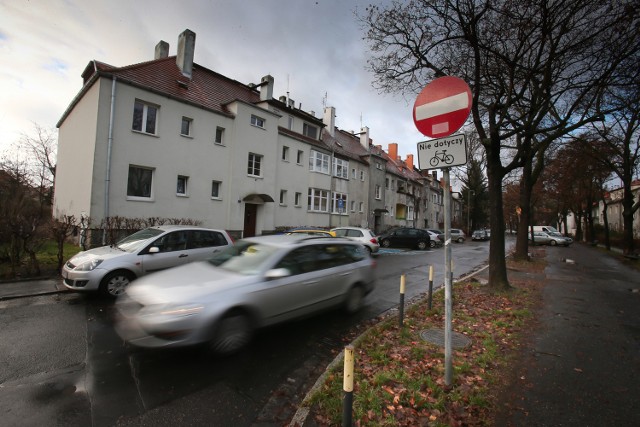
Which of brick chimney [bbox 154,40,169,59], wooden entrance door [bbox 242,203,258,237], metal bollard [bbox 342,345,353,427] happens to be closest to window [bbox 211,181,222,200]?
wooden entrance door [bbox 242,203,258,237]

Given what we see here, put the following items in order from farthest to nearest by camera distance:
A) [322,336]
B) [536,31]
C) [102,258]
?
[536,31]
[102,258]
[322,336]

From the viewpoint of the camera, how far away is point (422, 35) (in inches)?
313

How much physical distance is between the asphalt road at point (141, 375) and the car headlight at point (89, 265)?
99 cm

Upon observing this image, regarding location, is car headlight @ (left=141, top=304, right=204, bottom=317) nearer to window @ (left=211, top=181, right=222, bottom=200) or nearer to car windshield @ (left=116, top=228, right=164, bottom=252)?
car windshield @ (left=116, top=228, right=164, bottom=252)

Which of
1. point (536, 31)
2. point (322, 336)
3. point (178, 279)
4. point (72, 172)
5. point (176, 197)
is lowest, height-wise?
point (322, 336)

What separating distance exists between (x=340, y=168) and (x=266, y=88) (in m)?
9.63

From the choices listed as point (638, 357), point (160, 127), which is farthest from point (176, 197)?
point (638, 357)

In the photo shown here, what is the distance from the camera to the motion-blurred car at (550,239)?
3294 centimetres

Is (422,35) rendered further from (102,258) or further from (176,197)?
(176,197)

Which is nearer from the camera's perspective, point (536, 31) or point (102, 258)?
point (102, 258)

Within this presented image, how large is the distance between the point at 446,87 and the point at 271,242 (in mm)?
3527

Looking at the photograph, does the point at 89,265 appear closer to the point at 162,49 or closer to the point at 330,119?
the point at 162,49

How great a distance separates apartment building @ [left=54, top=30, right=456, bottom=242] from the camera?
14539 millimetres

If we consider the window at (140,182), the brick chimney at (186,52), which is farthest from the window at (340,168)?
the window at (140,182)
